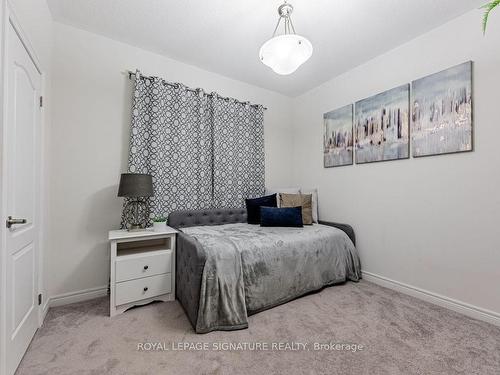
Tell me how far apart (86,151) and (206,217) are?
55.2 inches

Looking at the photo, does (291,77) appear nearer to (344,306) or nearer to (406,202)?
(406,202)

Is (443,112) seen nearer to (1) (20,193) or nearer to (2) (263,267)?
(2) (263,267)

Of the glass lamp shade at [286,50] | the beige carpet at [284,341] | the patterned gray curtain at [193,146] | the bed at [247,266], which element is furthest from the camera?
the patterned gray curtain at [193,146]

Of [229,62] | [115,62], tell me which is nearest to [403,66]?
[229,62]

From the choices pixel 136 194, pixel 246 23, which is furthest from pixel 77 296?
pixel 246 23

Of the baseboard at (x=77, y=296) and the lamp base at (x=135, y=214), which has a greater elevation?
the lamp base at (x=135, y=214)

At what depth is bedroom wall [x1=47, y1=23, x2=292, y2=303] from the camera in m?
2.12

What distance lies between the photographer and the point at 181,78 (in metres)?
2.78

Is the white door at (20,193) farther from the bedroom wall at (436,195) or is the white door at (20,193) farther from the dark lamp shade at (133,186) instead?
the bedroom wall at (436,195)

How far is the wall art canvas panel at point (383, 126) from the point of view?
235 centimetres

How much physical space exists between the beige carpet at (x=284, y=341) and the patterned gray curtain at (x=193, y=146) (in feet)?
Answer: 3.64

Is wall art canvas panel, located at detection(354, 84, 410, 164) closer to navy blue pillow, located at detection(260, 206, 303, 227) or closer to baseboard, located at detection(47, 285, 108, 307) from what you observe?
navy blue pillow, located at detection(260, 206, 303, 227)

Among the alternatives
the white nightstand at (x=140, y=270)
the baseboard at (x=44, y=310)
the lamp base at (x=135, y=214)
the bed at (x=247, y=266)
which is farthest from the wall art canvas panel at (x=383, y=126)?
the baseboard at (x=44, y=310)

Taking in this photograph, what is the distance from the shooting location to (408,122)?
2309 millimetres
